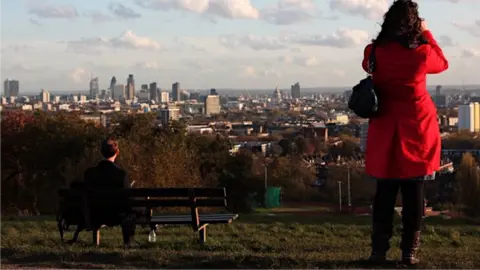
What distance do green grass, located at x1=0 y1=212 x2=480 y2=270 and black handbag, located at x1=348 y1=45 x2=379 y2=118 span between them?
1024 mm

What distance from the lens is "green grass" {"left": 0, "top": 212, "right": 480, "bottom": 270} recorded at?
17.8 ft

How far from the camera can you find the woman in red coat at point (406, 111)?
503 cm

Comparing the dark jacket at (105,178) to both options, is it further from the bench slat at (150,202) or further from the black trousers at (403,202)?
the black trousers at (403,202)

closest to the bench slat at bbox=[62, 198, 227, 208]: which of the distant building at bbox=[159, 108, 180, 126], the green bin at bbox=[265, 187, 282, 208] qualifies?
the green bin at bbox=[265, 187, 282, 208]

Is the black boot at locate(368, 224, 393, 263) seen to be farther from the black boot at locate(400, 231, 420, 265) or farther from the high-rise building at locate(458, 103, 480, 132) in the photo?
the high-rise building at locate(458, 103, 480, 132)

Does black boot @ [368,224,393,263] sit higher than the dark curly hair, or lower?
lower

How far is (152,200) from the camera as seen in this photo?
693cm

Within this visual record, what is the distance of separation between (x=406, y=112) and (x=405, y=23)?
22.5 inches

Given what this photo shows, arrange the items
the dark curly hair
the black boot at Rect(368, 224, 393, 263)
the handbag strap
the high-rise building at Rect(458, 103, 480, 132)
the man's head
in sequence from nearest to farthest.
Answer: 1. the dark curly hair
2. the handbag strap
3. the black boot at Rect(368, 224, 393, 263)
4. the man's head
5. the high-rise building at Rect(458, 103, 480, 132)

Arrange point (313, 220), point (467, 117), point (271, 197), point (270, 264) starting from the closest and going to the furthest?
1. point (270, 264)
2. point (313, 220)
3. point (271, 197)
4. point (467, 117)

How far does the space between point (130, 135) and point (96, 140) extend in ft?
7.77

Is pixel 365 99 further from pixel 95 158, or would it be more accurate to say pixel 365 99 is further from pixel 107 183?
pixel 95 158

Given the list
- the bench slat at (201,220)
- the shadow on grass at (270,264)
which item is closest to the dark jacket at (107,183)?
the bench slat at (201,220)

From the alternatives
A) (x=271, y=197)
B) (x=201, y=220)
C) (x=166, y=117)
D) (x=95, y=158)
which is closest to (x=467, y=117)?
(x=166, y=117)
